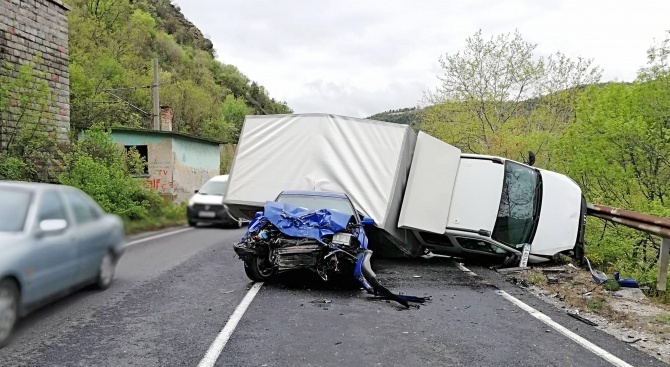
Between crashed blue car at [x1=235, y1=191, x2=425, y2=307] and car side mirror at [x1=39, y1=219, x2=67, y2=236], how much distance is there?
4.30 m

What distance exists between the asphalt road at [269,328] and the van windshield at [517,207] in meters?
2.61

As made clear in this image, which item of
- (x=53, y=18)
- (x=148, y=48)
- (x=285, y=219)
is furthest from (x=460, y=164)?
(x=148, y=48)

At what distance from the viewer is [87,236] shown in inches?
118

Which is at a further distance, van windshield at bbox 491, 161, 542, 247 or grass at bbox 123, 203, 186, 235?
van windshield at bbox 491, 161, 542, 247

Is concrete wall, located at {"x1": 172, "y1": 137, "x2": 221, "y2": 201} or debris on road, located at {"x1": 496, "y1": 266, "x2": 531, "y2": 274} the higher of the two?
concrete wall, located at {"x1": 172, "y1": 137, "x2": 221, "y2": 201}

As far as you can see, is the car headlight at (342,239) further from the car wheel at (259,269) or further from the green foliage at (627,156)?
the green foliage at (627,156)

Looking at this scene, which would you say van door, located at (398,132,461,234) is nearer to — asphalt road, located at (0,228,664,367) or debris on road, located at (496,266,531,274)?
debris on road, located at (496,266,531,274)

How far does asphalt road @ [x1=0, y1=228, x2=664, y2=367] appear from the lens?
4.04 m

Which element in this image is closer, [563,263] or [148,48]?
[563,263]

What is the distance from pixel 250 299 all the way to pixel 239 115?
54388 millimetres

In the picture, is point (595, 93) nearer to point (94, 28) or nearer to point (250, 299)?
point (250, 299)

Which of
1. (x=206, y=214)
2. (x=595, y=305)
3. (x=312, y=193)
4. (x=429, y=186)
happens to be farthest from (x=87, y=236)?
(x=429, y=186)

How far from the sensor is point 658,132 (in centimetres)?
1377

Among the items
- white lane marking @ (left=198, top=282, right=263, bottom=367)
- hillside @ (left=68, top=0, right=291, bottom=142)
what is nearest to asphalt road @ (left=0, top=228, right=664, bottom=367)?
white lane marking @ (left=198, top=282, right=263, bottom=367)
